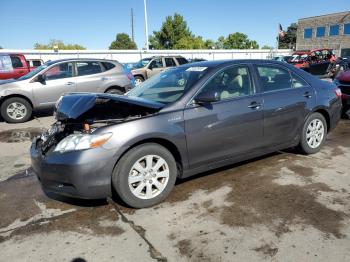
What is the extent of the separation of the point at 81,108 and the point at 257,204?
7.06 feet

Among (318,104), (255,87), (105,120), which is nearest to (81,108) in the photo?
(105,120)

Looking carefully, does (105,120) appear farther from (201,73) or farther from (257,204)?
(257,204)

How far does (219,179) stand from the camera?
4504mm

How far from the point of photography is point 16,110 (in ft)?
30.6

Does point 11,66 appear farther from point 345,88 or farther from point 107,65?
point 345,88


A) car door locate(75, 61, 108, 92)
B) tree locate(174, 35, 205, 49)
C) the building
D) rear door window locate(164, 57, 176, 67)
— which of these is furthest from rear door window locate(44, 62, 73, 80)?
tree locate(174, 35, 205, 49)

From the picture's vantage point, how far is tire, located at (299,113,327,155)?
5191 mm

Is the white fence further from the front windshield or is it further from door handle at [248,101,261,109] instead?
door handle at [248,101,261,109]

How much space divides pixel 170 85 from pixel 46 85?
5990mm

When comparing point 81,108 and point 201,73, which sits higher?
point 201,73

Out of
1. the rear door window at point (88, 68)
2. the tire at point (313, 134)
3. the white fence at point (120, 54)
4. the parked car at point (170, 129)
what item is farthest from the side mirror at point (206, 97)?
the white fence at point (120, 54)

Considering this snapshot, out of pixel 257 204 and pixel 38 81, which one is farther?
pixel 38 81

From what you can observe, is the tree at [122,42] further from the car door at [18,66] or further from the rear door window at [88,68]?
the rear door window at [88,68]

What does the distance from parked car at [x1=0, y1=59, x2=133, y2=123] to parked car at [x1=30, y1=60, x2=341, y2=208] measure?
529 cm
